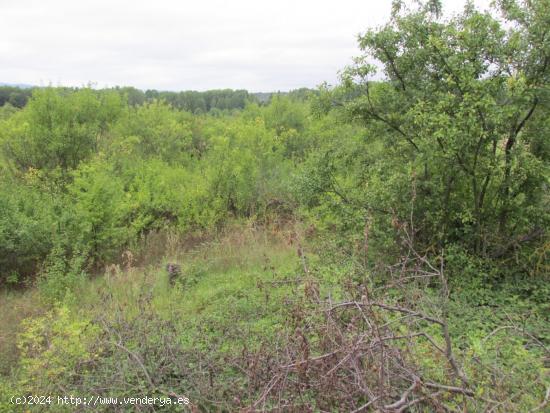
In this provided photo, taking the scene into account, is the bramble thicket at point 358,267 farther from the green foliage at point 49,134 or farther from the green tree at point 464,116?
the green foliage at point 49,134

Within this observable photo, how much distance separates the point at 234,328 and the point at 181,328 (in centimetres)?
97

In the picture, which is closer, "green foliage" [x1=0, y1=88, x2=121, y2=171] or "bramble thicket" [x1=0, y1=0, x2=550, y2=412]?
"bramble thicket" [x1=0, y1=0, x2=550, y2=412]

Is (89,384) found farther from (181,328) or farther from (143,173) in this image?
(143,173)

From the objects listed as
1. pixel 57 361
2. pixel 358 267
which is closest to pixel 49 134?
pixel 57 361

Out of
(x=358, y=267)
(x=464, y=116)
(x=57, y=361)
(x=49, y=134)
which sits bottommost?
(x=57, y=361)

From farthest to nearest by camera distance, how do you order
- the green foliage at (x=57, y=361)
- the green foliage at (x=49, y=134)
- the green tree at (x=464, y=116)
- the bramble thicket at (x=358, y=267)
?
the green foliage at (x=49, y=134) < the green tree at (x=464, y=116) < the green foliage at (x=57, y=361) < the bramble thicket at (x=358, y=267)

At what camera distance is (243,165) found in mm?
13195

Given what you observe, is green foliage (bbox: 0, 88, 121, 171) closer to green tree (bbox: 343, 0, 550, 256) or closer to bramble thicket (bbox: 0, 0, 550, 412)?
bramble thicket (bbox: 0, 0, 550, 412)

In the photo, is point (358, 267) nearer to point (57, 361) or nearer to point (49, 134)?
point (57, 361)

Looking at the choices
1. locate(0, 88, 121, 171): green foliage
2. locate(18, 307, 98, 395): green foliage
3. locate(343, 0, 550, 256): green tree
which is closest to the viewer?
locate(18, 307, 98, 395): green foliage

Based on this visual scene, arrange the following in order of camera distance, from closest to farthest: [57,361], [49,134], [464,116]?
1. [57,361]
2. [464,116]
3. [49,134]

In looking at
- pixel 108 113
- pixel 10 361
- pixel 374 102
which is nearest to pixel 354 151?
pixel 374 102

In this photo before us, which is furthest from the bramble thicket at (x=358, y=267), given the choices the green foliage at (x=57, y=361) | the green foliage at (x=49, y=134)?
the green foliage at (x=49, y=134)

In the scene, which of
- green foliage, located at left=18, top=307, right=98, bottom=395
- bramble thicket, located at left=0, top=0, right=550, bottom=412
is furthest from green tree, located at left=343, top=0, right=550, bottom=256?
green foliage, located at left=18, top=307, right=98, bottom=395
